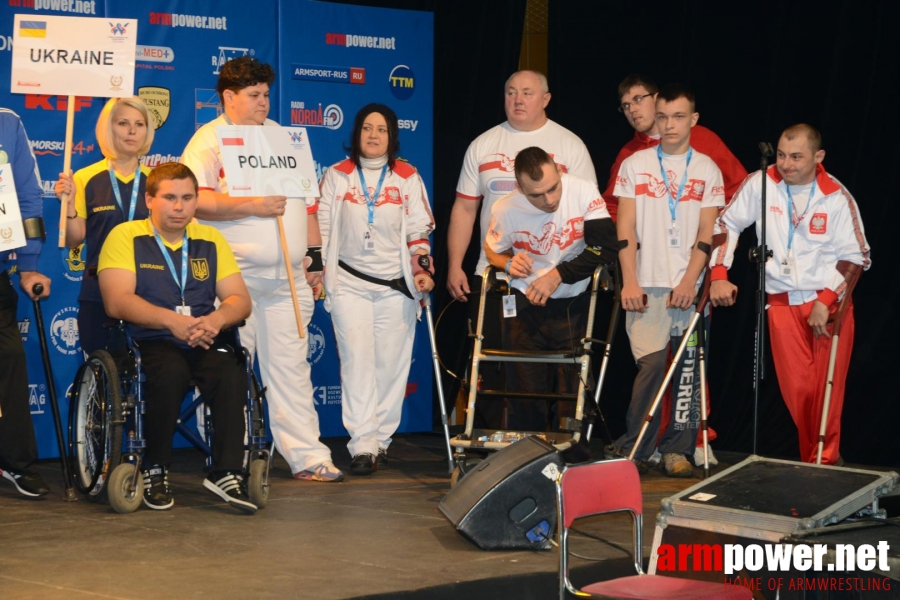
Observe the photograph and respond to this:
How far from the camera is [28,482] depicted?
4719mm

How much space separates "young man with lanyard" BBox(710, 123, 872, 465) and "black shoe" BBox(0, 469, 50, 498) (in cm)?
289

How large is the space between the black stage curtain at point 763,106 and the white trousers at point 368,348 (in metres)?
1.56

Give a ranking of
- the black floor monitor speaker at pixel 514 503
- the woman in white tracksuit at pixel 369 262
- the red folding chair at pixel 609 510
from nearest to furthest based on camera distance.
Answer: the red folding chair at pixel 609 510 < the black floor monitor speaker at pixel 514 503 < the woman in white tracksuit at pixel 369 262

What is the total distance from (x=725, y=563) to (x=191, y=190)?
98.1 inches

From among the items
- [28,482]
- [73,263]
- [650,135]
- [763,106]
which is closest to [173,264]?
[28,482]

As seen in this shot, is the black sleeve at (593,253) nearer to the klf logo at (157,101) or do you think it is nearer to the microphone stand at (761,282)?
the microphone stand at (761,282)

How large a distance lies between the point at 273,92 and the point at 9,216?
6.61 ft

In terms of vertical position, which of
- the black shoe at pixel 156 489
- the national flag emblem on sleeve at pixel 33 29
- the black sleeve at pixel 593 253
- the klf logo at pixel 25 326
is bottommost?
the black shoe at pixel 156 489

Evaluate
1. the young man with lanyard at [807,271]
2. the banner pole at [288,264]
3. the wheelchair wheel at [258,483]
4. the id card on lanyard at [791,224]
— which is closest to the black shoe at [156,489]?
the wheelchair wheel at [258,483]

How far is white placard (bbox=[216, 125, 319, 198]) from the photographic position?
15.8 feet

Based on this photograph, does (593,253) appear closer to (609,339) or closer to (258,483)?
(609,339)

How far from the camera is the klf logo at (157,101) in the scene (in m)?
5.91

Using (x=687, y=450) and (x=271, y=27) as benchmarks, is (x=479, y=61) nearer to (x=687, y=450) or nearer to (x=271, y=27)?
(x=271, y=27)

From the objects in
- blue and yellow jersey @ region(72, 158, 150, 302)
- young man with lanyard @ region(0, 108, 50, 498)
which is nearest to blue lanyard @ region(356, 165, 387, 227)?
blue and yellow jersey @ region(72, 158, 150, 302)
